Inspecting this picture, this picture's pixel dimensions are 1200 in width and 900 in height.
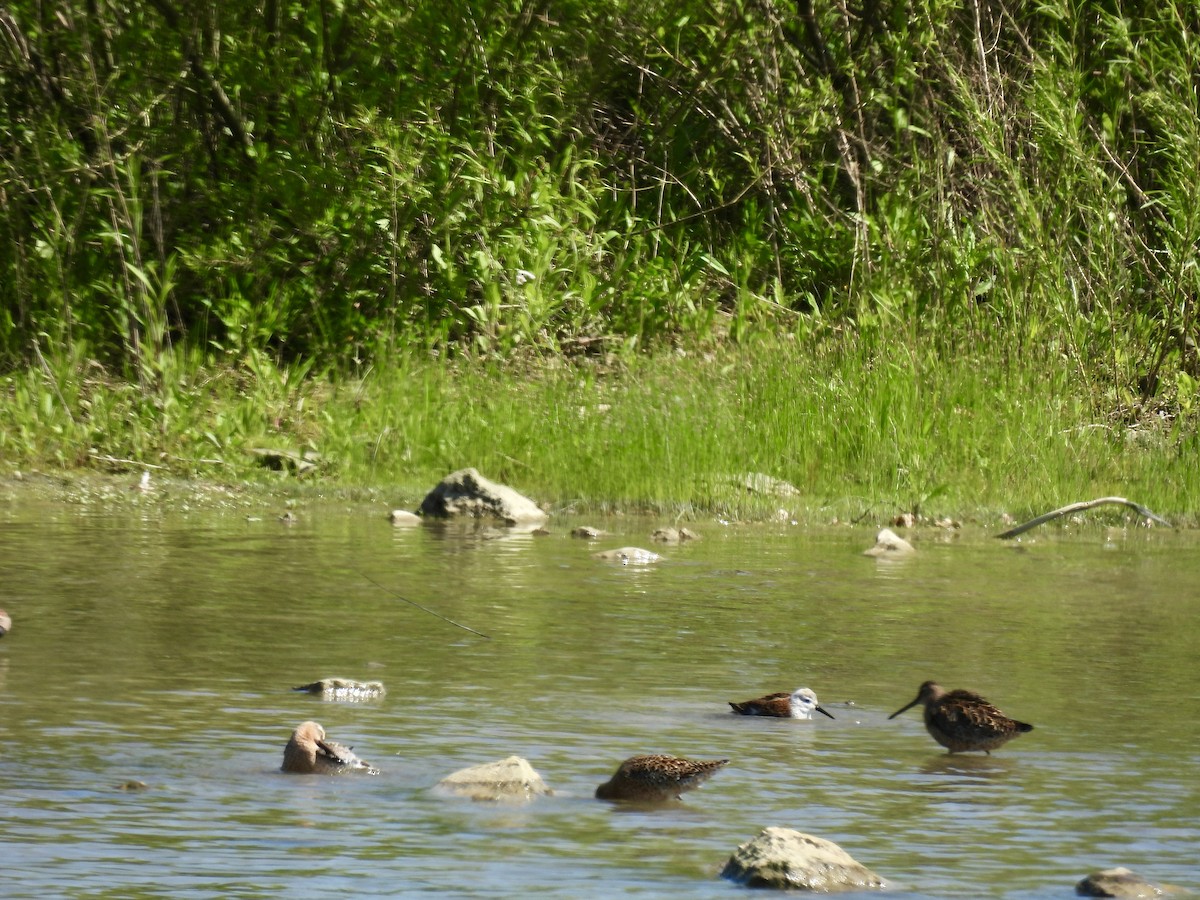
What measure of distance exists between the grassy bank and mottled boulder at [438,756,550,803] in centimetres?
583

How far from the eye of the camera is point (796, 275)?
13.6 meters

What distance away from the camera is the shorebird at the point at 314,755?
4.05 m

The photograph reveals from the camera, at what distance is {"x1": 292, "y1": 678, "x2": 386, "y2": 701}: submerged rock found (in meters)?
4.90

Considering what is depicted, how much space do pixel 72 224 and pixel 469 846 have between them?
10.0 metres

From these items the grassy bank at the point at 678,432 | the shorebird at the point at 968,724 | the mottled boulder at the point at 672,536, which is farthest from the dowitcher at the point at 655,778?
the grassy bank at the point at 678,432

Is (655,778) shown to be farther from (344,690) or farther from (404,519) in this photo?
(404,519)

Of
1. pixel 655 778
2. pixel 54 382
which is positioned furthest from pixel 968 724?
pixel 54 382

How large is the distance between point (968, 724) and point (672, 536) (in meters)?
4.46

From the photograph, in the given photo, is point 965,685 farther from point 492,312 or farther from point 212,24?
point 212,24

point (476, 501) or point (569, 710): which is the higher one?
point (476, 501)

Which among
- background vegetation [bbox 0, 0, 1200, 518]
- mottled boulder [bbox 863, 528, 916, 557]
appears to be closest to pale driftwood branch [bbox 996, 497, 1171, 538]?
mottled boulder [bbox 863, 528, 916, 557]

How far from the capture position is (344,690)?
193 inches

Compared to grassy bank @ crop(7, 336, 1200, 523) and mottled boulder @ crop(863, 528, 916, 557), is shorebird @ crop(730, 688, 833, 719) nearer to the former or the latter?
mottled boulder @ crop(863, 528, 916, 557)

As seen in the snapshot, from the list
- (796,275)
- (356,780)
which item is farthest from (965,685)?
(796,275)
